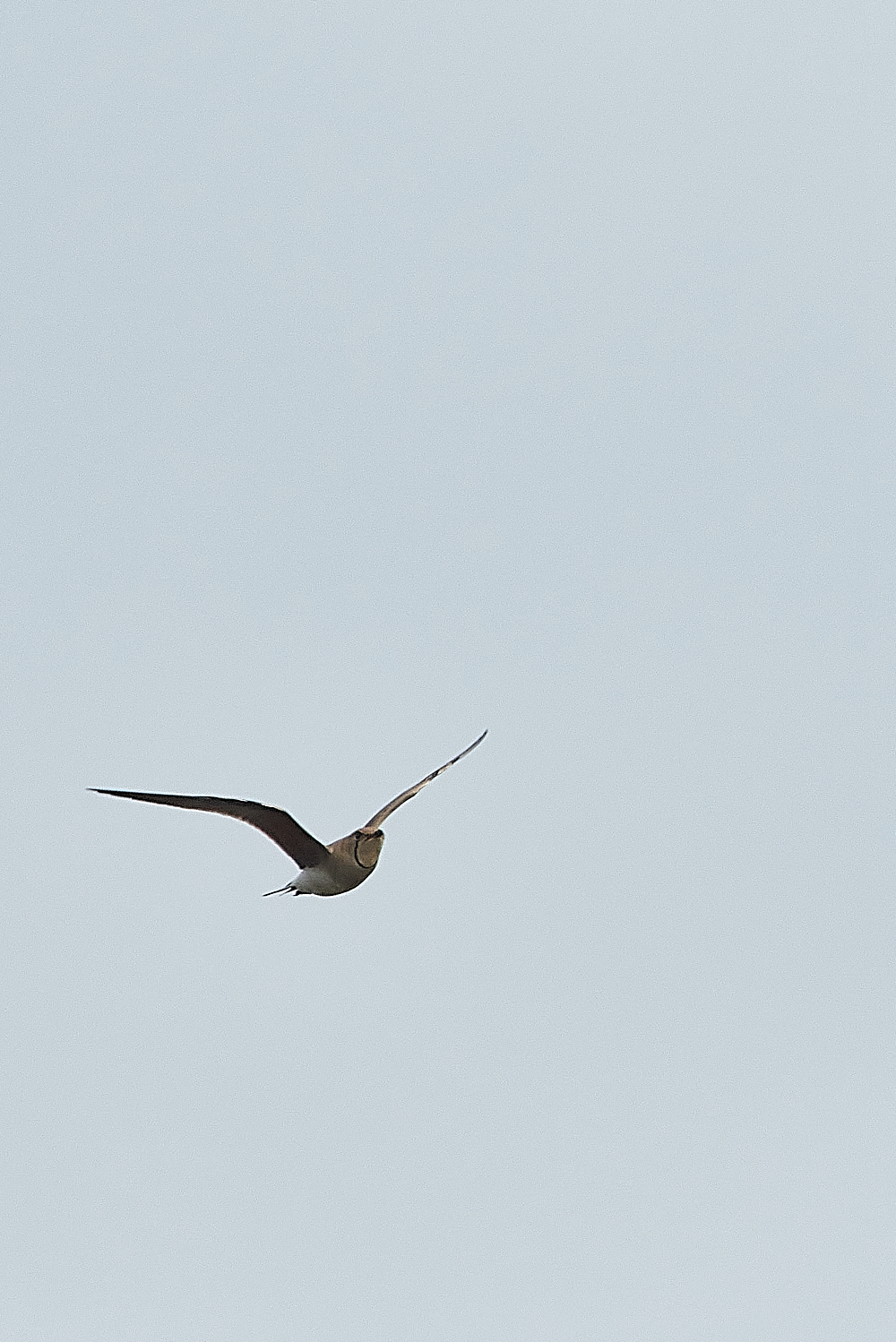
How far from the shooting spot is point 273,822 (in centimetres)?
2508

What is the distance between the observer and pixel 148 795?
75.5 ft

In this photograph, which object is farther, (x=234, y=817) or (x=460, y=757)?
(x=460, y=757)

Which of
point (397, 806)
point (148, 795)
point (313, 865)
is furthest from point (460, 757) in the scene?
point (148, 795)

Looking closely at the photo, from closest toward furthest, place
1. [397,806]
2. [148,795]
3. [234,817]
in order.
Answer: [148,795] < [234,817] < [397,806]

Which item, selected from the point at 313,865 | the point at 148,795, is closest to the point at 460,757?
the point at 313,865

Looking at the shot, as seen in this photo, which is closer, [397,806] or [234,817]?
[234,817]

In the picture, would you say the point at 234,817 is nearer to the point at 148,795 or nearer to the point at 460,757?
the point at 148,795

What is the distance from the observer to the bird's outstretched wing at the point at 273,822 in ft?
78.6

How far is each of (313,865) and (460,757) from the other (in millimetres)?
2971

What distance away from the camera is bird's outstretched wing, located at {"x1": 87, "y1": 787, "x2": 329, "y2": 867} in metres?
24.0

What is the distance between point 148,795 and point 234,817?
2107 mm

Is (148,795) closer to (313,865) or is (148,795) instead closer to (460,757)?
(313,865)

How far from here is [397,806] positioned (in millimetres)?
26672

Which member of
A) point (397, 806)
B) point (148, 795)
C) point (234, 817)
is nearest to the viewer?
point (148, 795)
